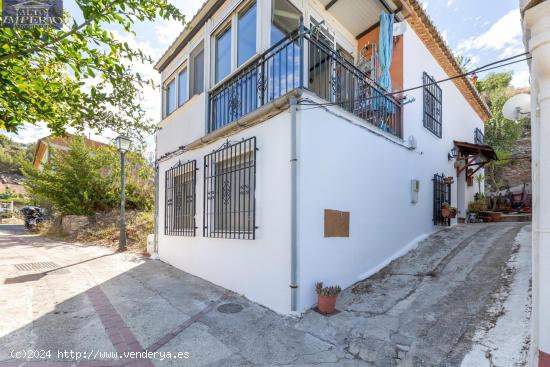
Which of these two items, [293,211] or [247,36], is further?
[247,36]

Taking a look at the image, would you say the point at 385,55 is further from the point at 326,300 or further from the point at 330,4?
the point at 326,300

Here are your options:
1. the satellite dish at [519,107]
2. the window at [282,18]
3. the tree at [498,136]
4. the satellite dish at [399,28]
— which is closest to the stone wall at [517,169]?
the tree at [498,136]

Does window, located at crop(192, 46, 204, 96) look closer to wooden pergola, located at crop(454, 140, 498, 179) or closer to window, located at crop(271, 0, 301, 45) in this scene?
window, located at crop(271, 0, 301, 45)

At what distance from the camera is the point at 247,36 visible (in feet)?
20.5

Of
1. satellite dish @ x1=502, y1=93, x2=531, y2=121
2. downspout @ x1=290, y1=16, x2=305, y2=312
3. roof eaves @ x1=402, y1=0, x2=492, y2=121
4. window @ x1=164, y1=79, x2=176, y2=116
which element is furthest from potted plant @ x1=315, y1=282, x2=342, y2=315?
window @ x1=164, y1=79, x2=176, y2=116

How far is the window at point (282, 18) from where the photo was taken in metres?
6.05

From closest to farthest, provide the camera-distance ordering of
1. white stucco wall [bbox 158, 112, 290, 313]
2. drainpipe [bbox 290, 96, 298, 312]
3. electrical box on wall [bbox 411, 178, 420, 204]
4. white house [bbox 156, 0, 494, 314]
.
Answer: drainpipe [bbox 290, 96, 298, 312], white stucco wall [bbox 158, 112, 290, 313], white house [bbox 156, 0, 494, 314], electrical box on wall [bbox 411, 178, 420, 204]

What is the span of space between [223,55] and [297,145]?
155 inches

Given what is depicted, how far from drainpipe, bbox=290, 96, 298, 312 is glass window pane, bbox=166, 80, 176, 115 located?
19.6 ft

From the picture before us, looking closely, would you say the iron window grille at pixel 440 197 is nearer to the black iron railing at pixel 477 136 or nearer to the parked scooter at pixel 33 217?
the black iron railing at pixel 477 136

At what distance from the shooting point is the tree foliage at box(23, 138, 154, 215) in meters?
13.7

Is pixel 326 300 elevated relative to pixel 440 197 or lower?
lower

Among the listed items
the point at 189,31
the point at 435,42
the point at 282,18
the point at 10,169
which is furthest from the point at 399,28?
the point at 10,169

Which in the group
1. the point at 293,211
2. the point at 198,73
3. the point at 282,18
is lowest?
the point at 293,211
